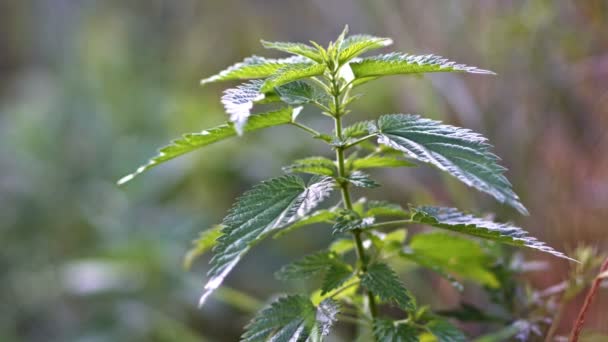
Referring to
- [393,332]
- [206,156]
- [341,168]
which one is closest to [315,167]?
[341,168]

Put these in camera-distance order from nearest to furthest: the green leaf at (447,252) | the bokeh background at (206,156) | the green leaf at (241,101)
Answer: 1. the green leaf at (241,101)
2. the green leaf at (447,252)
3. the bokeh background at (206,156)

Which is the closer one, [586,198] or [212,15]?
[586,198]

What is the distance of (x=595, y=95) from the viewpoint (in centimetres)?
117

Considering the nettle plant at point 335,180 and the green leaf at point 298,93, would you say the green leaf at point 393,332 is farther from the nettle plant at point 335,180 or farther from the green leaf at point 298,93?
the green leaf at point 298,93

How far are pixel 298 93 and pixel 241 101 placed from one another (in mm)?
51

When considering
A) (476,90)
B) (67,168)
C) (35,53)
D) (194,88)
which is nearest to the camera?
(476,90)

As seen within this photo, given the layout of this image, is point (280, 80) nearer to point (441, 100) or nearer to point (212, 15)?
point (441, 100)

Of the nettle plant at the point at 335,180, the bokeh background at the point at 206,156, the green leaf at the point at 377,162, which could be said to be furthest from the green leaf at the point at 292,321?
the bokeh background at the point at 206,156

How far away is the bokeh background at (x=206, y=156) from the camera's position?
114 centimetres

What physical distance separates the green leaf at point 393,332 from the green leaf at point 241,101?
17 cm

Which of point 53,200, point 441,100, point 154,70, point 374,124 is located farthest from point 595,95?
point 154,70

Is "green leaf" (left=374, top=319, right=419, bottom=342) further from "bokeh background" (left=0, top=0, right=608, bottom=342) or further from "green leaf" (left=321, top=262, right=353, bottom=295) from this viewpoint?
"bokeh background" (left=0, top=0, right=608, bottom=342)

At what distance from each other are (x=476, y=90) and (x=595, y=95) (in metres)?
0.30

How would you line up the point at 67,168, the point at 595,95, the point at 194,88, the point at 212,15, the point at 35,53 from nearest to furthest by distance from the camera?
the point at 595,95, the point at 67,168, the point at 194,88, the point at 212,15, the point at 35,53
